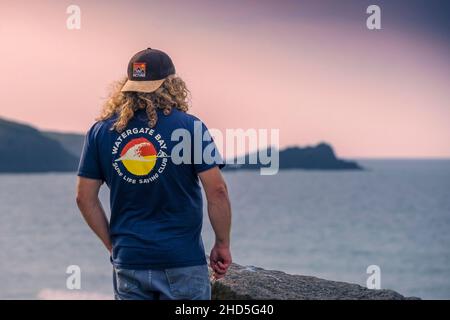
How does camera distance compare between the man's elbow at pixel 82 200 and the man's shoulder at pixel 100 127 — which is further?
the man's elbow at pixel 82 200

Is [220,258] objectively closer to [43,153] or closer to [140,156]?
[140,156]

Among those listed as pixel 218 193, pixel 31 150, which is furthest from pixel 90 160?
pixel 31 150

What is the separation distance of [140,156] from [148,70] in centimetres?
49

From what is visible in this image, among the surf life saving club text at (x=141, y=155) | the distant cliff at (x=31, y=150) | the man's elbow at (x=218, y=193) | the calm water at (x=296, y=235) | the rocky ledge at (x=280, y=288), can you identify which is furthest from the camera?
the distant cliff at (x=31, y=150)

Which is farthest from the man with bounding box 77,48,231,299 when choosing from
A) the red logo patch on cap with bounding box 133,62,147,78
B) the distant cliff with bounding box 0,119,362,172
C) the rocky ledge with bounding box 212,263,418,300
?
the distant cliff with bounding box 0,119,362,172

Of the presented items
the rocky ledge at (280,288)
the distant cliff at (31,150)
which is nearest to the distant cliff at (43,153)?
the distant cliff at (31,150)

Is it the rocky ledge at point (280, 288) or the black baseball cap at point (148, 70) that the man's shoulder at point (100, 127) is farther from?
the rocky ledge at point (280, 288)

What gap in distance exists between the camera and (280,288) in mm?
6828

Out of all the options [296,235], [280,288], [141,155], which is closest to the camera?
[141,155]

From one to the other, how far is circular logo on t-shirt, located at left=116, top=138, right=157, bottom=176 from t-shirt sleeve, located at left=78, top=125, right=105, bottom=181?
20 centimetres

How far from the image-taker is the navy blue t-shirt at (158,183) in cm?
465

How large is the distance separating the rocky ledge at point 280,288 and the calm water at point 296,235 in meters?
41.3

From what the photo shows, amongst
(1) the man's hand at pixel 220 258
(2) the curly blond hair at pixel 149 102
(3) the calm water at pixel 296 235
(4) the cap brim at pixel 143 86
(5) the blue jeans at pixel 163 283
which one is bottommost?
(3) the calm water at pixel 296 235
